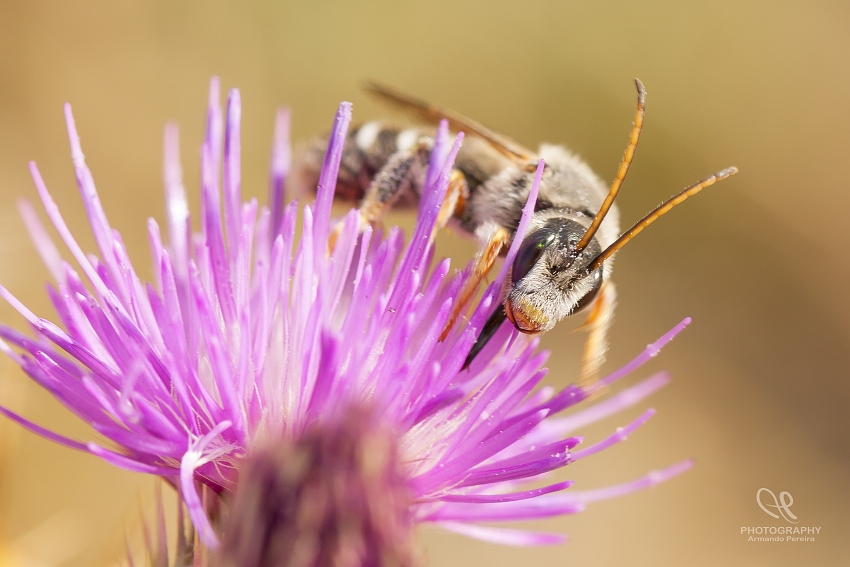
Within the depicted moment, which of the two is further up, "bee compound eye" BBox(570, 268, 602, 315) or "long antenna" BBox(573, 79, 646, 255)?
"long antenna" BBox(573, 79, 646, 255)

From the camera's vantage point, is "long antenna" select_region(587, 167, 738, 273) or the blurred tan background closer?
"long antenna" select_region(587, 167, 738, 273)

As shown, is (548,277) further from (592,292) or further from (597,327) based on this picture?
(597,327)

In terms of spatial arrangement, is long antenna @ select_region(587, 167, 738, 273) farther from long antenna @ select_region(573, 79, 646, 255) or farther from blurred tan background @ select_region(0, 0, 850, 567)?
blurred tan background @ select_region(0, 0, 850, 567)

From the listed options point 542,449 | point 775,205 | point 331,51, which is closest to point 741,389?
point 775,205
